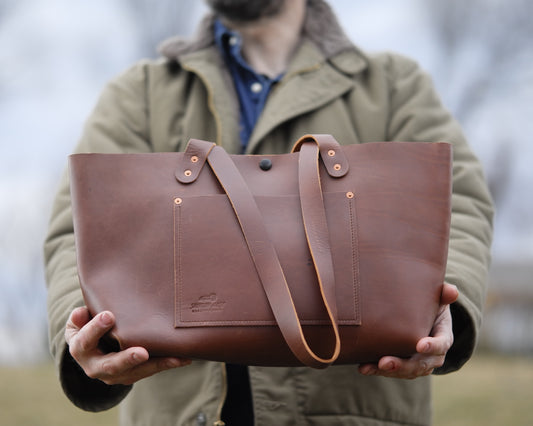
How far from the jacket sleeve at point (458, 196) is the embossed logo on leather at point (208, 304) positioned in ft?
1.82

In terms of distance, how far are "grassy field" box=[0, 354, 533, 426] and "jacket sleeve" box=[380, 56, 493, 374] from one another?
2.23 metres

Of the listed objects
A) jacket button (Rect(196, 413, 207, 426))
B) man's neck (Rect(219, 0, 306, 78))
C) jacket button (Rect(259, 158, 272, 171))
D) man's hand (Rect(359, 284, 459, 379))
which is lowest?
jacket button (Rect(196, 413, 207, 426))

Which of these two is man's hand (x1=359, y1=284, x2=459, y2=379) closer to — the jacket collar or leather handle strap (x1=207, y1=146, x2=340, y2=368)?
leather handle strap (x1=207, y1=146, x2=340, y2=368)

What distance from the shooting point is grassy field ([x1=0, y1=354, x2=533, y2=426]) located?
3725mm

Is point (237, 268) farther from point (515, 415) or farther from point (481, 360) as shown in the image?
point (481, 360)

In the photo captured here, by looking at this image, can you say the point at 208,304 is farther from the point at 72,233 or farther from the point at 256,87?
the point at 256,87

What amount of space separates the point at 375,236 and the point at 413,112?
1.91ft

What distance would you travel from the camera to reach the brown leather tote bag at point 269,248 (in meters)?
1.34

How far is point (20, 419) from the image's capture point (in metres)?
3.76

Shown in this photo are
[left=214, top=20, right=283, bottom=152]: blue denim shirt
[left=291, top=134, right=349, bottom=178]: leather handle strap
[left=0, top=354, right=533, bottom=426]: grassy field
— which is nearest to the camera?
[left=291, top=134, right=349, bottom=178]: leather handle strap

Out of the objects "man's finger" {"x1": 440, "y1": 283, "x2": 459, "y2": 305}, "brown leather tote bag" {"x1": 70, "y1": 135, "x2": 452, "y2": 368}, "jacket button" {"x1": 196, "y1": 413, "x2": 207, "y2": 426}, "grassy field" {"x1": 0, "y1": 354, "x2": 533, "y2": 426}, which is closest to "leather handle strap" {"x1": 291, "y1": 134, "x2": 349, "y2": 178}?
"brown leather tote bag" {"x1": 70, "y1": 135, "x2": 452, "y2": 368}

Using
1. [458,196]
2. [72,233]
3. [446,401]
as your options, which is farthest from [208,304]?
[446,401]

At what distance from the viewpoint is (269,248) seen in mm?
1336

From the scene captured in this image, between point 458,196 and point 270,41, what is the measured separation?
2.36 feet
